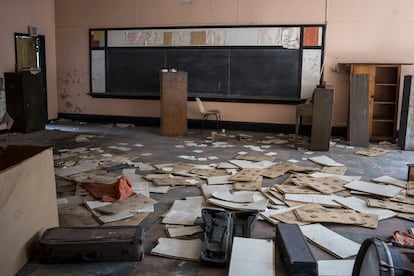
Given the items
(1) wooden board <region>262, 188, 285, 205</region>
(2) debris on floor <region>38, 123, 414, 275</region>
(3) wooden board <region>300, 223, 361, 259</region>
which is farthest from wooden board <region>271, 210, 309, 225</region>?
(1) wooden board <region>262, 188, 285, 205</region>

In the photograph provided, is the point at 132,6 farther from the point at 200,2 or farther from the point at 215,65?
the point at 215,65

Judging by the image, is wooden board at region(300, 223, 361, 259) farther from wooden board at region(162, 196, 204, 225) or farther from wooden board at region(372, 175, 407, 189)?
wooden board at region(372, 175, 407, 189)

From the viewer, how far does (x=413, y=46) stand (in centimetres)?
727

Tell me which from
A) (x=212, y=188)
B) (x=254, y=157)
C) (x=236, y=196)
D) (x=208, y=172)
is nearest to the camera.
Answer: (x=236, y=196)

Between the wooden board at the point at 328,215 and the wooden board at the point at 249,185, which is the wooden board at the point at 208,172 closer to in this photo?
the wooden board at the point at 249,185

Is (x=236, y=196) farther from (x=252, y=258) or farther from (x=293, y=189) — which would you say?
(x=252, y=258)

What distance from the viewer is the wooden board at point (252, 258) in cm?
245

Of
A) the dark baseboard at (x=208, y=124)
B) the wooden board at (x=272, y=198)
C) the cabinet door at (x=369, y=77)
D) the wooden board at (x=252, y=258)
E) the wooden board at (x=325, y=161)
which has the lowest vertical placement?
the wooden board at (x=272, y=198)

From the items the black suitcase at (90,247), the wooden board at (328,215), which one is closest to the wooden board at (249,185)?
the wooden board at (328,215)

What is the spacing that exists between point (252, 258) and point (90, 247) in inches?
39.9

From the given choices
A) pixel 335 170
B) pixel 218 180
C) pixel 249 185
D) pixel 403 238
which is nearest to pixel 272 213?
pixel 249 185

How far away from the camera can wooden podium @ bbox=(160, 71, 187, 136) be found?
7.69 meters

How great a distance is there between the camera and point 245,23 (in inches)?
315

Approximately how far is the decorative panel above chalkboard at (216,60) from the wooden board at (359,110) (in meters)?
0.88
